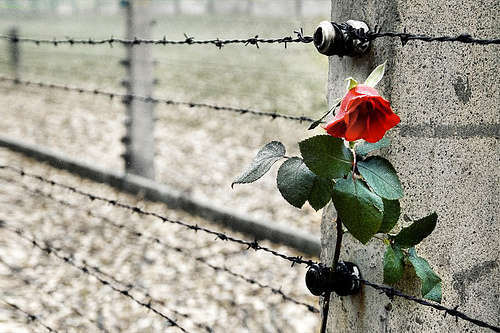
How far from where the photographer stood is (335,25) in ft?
3.42

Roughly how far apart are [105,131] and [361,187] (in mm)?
5894

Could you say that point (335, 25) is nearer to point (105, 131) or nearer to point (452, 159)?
point (452, 159)

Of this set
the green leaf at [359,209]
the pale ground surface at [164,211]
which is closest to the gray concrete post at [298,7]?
the pale ground surface at [164,211]

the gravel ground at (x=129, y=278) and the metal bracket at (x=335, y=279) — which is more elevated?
the metal bracket at (x=335, y=279)

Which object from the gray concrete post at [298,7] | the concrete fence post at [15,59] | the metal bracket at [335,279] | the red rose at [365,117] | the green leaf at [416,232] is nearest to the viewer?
the red rose at [365,117]

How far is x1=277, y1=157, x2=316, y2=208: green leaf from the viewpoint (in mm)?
996

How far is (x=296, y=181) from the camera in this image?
1.00 meters

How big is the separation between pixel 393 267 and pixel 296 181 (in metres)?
0.24

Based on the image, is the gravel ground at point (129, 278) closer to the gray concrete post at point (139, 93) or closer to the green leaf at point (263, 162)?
the gray concrete post at point (139, 93)

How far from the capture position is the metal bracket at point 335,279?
1.13m

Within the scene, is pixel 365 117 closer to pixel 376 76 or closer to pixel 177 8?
pixel 376 76

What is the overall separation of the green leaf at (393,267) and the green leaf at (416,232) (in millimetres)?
21

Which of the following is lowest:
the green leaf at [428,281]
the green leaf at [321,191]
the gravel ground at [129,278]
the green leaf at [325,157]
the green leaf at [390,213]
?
the gravel ground at [129,278]

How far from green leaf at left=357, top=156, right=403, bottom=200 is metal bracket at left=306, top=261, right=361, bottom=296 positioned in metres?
0.26
